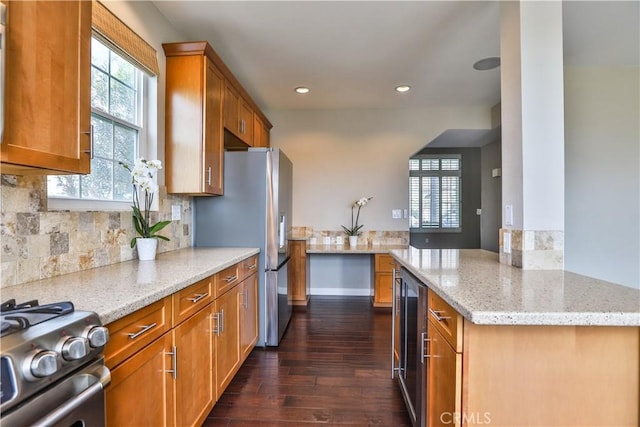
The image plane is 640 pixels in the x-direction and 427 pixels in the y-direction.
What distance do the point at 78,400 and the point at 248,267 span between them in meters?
1.72

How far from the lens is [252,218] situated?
2787 millimetres

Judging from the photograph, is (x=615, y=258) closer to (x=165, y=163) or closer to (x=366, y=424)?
(x=366, y=424)

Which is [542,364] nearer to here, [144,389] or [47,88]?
[144,389]

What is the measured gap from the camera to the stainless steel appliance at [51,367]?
661 millimetres

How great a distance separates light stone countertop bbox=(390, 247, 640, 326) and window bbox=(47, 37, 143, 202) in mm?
1773

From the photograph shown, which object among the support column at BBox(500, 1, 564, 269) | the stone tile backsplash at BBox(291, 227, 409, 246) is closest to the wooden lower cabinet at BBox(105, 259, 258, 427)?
the support column at BBox(500, 1, 564, 269)

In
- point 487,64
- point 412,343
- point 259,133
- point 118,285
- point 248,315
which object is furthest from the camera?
point 259,133

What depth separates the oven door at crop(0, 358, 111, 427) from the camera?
0.68m

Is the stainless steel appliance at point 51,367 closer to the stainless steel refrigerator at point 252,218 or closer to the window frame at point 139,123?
the window frame at point 139,123

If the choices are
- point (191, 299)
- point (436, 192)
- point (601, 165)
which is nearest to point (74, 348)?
point (191, 299)

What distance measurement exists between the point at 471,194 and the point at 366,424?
5.59 m

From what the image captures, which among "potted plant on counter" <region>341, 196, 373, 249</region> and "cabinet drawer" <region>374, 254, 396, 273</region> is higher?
"potted plant on counter" <region>341, 196, 373, 249</region>

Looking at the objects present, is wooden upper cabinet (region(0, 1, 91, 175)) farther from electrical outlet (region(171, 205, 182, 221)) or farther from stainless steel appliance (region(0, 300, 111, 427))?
electrical outlet (region(171, 205, 182, 221))

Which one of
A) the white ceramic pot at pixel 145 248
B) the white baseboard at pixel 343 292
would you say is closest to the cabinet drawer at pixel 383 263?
the white baseboard at pixel 343 292
